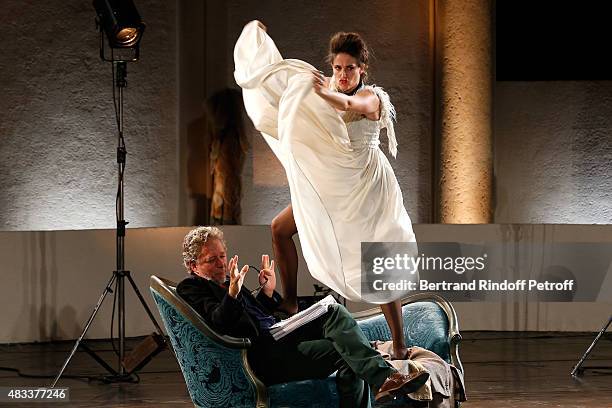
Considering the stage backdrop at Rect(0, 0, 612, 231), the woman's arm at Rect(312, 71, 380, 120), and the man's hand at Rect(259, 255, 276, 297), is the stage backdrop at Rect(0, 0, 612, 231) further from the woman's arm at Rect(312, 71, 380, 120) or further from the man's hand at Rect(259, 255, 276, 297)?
the woman's arm at Rect(312, 71, 380, 120)

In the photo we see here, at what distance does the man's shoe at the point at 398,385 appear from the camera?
3.67m

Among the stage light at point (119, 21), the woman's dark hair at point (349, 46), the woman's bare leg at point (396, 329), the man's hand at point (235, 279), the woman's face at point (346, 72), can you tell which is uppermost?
the stage light at point (119, 21)

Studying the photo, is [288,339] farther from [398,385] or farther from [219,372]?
[398,385]

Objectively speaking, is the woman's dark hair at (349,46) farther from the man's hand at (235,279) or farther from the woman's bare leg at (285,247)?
the man's hand at (235,279)

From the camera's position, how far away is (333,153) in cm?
384

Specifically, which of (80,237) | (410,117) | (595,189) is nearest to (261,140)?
(410,117)

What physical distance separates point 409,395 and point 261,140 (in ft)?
14.7

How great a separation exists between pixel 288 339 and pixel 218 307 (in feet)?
0.97

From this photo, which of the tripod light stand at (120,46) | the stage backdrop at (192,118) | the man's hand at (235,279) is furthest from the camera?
the stage backdrop at (192,118)

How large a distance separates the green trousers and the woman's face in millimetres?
782

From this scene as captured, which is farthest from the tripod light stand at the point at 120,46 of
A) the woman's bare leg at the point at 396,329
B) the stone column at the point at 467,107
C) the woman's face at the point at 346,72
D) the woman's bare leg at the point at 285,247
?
the stone column at the point at 467,107

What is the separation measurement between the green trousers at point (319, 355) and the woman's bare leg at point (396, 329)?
203 millimetres

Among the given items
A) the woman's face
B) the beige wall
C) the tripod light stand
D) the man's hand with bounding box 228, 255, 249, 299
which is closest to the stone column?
the beige wall

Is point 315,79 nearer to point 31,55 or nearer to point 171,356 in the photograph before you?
point 171,356
